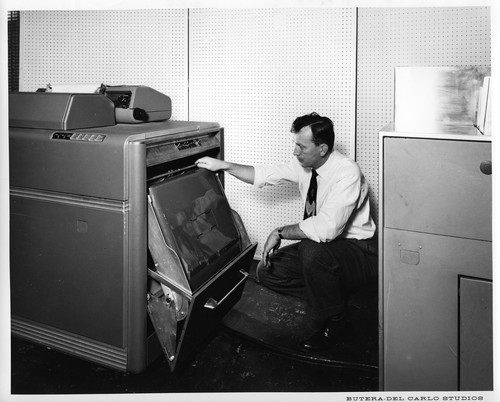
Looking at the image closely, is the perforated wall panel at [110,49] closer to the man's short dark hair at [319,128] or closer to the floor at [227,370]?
the man's short dark hair at [319,128]

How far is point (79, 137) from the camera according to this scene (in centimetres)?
180

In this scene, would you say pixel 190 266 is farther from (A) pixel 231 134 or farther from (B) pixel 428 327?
(A) pixel 231 134

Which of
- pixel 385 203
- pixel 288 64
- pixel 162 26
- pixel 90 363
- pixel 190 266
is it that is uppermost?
pixel 162 26

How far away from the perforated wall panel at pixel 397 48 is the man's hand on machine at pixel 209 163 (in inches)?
36.4

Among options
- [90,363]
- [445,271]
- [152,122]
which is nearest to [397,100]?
[445,271]

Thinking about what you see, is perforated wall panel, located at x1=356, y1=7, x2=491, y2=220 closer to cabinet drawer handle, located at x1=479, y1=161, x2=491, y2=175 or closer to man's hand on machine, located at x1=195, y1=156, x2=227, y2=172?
man's hand on machine, located at x1=195, y1=156, x2=227, y2=172

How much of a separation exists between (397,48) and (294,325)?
1648mm

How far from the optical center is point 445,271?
1595 mm

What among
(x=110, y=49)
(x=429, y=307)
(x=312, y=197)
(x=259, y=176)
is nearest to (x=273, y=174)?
(x=259, y=176)

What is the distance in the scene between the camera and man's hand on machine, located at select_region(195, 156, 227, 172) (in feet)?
7.22

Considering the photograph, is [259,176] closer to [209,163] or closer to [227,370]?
[209,163]

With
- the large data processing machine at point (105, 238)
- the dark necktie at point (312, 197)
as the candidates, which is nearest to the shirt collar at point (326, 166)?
the dark necktie at point (312, 197)

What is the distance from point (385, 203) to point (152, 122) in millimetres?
1331

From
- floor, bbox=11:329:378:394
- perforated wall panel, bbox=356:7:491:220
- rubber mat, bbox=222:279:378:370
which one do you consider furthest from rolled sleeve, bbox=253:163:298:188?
floor, bbox=11:329:378:394
